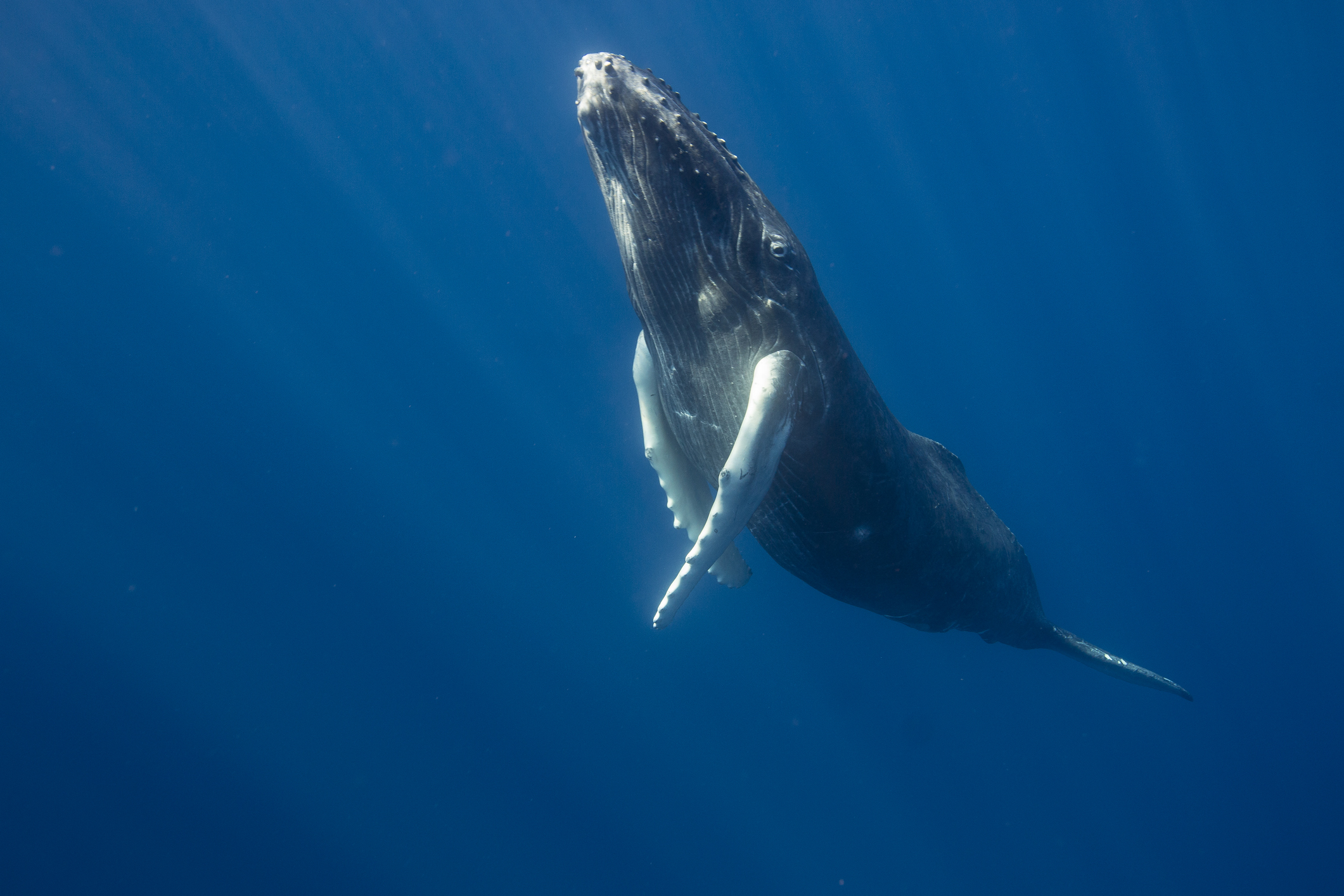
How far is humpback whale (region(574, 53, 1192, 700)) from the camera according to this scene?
364 centimetres

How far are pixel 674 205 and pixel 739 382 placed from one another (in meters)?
1.04

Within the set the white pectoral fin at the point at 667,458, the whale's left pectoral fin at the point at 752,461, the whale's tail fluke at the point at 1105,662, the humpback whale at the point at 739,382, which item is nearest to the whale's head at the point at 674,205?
the humpback whale at the point at 739,382

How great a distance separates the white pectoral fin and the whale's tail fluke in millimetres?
5156

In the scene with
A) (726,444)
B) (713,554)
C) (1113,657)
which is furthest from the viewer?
(1113,657)

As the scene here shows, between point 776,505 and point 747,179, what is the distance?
2053mm

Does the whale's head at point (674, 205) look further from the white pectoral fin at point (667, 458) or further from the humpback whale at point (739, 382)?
the white pectoral fin at point (667, 458)

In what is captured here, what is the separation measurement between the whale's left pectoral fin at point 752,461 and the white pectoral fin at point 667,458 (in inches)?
42.8

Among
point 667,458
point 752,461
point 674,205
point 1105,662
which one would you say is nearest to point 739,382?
point 752,461

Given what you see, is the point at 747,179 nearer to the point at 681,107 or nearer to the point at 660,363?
the point at 681,107

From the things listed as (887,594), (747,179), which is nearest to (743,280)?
(747,179)

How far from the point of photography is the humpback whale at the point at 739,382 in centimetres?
364

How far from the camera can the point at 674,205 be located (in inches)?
145

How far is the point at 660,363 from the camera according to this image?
4395 mm

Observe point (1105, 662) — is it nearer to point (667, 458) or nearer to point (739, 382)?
point (667, 458)
